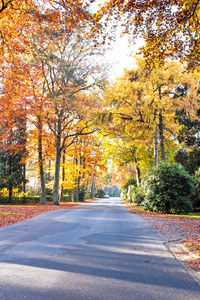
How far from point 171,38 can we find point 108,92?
34.4ft

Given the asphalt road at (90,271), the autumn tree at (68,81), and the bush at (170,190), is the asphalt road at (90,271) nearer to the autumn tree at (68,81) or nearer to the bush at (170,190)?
the bush at (170,190)

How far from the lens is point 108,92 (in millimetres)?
18109

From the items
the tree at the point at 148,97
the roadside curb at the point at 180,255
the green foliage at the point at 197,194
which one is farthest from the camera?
the green foliage at the point at 197,194

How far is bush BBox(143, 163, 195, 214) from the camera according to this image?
15273 millimetres

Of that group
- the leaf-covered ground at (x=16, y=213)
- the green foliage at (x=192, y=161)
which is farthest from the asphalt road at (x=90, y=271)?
the green foliage at (x=192, y=161)

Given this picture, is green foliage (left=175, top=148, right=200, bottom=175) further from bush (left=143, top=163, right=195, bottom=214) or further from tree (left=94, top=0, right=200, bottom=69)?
tree (left=94, top=0, right=200, bottom=69)

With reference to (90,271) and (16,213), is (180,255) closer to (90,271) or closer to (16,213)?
(90,271)

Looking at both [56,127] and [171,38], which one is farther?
[56,127]

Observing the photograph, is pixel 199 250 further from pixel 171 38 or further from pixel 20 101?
pixel 20 101

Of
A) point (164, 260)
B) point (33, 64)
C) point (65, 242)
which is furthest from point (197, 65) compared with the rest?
point (33, 64)

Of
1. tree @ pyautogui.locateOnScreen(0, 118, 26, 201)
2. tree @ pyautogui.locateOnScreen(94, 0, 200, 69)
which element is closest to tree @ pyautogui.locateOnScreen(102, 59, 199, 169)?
tree @ pyautogui.locateOnScreen(94, 0, 200, 69)

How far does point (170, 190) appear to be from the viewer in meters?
15.6

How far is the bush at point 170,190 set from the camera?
15273 mm

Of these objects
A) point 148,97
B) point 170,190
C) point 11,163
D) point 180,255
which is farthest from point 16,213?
point 11,163
